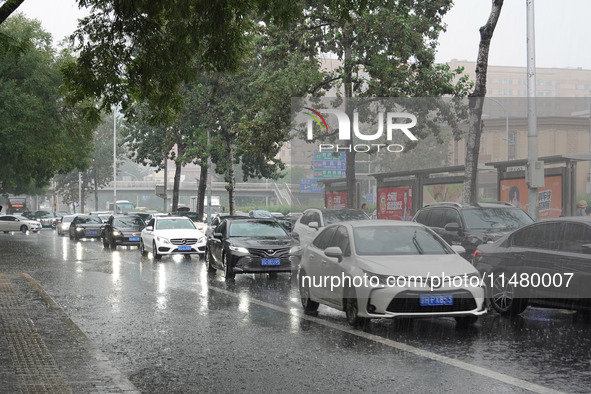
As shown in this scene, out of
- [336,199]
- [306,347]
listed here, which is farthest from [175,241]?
[306,347]

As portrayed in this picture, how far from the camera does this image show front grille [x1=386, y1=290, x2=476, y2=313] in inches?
402

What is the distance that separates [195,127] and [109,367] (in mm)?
38610

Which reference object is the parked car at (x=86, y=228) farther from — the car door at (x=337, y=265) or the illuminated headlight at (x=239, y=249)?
the car door at (x=337, y=265)

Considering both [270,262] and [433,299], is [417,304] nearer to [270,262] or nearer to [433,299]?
[433,299]

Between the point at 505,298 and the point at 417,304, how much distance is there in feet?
7.76

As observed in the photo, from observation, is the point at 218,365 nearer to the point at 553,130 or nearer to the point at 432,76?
the point at 432,76

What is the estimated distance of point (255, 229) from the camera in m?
20.5

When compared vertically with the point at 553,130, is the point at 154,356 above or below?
below

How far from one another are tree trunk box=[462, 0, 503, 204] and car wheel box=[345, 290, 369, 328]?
43.8 ft

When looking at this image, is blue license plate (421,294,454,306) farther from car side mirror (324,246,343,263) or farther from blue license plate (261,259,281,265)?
blue license plate (261,259,281,265)

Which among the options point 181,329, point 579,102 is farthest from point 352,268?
point 579,102

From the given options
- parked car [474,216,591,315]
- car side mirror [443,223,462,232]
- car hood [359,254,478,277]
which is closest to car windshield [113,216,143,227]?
car side mirror [443,223,462,232]

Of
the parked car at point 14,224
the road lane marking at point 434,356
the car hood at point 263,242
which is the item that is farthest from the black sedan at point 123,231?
the parked car at point 14,224

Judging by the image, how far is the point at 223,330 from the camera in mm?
10852
